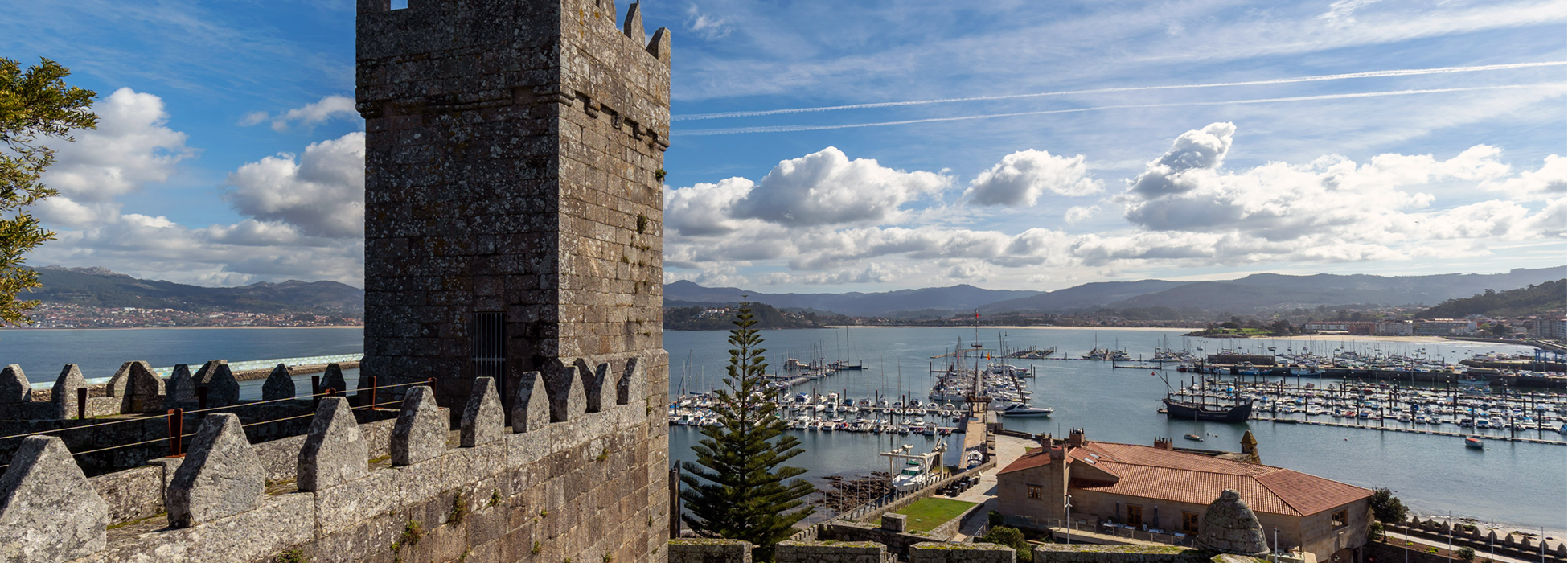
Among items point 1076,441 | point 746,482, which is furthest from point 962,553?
point 1076,441

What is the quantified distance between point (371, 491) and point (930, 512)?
103ft

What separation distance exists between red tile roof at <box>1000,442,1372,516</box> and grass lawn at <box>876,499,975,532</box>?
10.7 feet

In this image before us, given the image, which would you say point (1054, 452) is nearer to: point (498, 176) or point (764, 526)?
point (764, 526)

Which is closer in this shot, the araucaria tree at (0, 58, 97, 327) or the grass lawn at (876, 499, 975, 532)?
the araucaria tree at (0, 58, 97, 327)

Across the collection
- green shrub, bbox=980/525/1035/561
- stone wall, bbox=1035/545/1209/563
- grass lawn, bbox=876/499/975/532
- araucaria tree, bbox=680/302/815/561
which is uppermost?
stone wall, bbox=1035/545/1209/563

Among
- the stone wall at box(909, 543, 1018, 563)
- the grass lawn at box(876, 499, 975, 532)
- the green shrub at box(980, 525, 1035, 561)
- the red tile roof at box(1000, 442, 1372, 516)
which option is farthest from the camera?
the grass lawn at box(876, 499, 975, 532)

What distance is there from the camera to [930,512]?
32.7 m

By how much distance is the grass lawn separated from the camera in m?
29.7

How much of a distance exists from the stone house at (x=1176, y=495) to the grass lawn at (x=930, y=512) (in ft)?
7.53

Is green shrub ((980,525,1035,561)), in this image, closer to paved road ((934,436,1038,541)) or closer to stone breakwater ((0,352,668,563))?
paved road ((934,436,1038,541))

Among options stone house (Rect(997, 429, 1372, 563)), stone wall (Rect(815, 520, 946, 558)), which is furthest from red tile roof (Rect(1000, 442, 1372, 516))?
stone wall (Rect(815, 520, 946, 558))

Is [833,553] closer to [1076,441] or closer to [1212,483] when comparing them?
[1212,483]

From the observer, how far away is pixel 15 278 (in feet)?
23.7

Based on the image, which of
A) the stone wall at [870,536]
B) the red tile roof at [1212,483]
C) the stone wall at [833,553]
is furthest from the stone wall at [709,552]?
the red tile roof at [1212,483]
